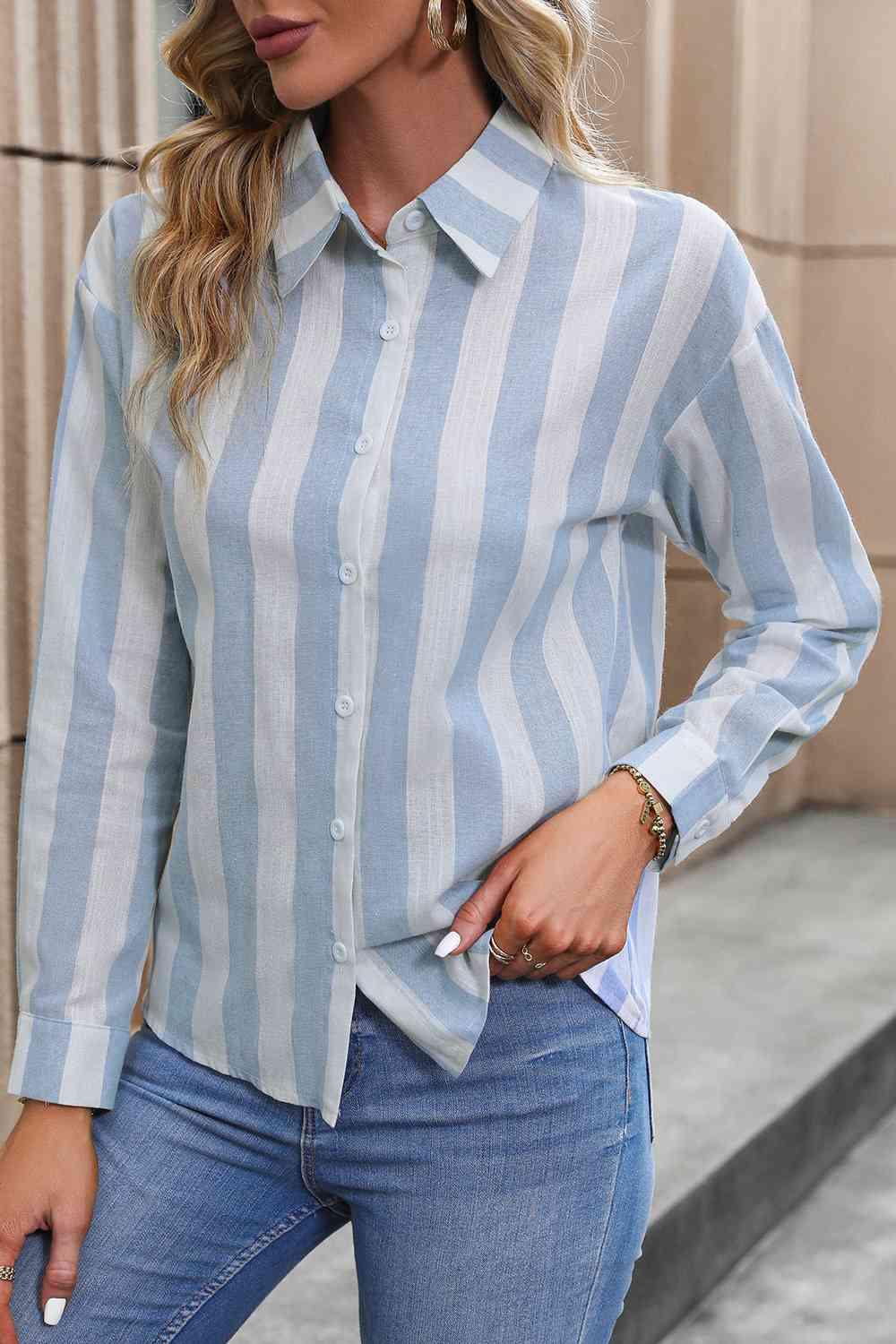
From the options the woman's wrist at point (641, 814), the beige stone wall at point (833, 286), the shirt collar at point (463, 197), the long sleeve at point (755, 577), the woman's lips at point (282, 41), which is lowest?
the beige stone wall at point (833, 286)

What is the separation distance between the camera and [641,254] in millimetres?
1169

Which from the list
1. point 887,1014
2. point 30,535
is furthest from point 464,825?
point 887,1014

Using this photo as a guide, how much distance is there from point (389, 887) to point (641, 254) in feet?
1.58

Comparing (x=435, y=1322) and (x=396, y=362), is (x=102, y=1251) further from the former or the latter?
(x=396, y=362)

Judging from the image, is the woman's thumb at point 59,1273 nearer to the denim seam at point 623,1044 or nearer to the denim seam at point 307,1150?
the denim seam at point 307,1150

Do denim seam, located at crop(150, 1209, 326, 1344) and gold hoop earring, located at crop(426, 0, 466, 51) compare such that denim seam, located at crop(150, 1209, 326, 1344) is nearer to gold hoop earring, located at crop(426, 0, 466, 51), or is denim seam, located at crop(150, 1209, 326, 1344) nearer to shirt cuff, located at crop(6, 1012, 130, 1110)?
shirt cuff, located at crop(6, 1012, 130, 1110)

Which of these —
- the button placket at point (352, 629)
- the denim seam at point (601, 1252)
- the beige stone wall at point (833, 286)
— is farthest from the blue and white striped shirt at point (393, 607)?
the beige stone wall at point (833, 286)

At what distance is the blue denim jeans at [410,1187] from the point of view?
1136mm

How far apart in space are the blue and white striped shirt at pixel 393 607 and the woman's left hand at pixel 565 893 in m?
0.02

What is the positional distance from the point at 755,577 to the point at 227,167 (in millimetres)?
507

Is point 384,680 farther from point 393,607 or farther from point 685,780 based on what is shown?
point 685,780

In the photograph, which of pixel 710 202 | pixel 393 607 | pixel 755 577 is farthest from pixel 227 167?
pixel 710 202

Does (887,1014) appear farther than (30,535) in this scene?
Yes

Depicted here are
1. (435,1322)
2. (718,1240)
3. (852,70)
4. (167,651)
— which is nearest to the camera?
Answer: (435,1322)
